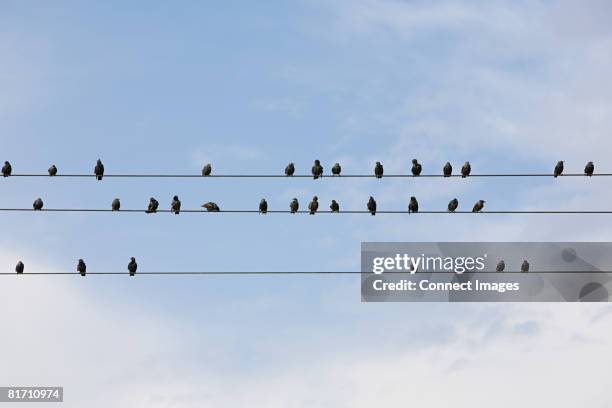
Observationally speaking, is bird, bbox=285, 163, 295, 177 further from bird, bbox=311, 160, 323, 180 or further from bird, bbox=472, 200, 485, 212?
bird, bbox=472, 200, 485, 212

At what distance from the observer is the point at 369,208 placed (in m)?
33.1

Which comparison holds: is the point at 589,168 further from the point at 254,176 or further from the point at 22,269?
the point at 22,269

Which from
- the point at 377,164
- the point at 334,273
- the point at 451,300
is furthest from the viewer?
the point at 377,164

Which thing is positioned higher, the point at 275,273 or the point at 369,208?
the point at 369,208

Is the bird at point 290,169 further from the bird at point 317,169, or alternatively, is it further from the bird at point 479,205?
the bird at point 479,205

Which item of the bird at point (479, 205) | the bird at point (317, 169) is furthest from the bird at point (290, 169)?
the bird at point (479, 205)

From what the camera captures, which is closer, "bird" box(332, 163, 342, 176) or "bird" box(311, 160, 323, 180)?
"bird" box(311, 160, 323, 180)

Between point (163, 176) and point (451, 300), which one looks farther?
point (451, 300)

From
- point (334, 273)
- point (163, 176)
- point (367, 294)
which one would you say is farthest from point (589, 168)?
point (163, 176)

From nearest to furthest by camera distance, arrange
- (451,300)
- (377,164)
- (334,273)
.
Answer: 1. (334,273)
2. (451,300)
3. (377,164)

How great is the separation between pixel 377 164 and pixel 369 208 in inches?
47.5

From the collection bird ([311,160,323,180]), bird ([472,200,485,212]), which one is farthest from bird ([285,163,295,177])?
bird ([472,200,485,212])

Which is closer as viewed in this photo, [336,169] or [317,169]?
[317,169]

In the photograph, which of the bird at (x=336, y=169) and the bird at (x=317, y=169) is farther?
the bird at (x=336, y=169)
